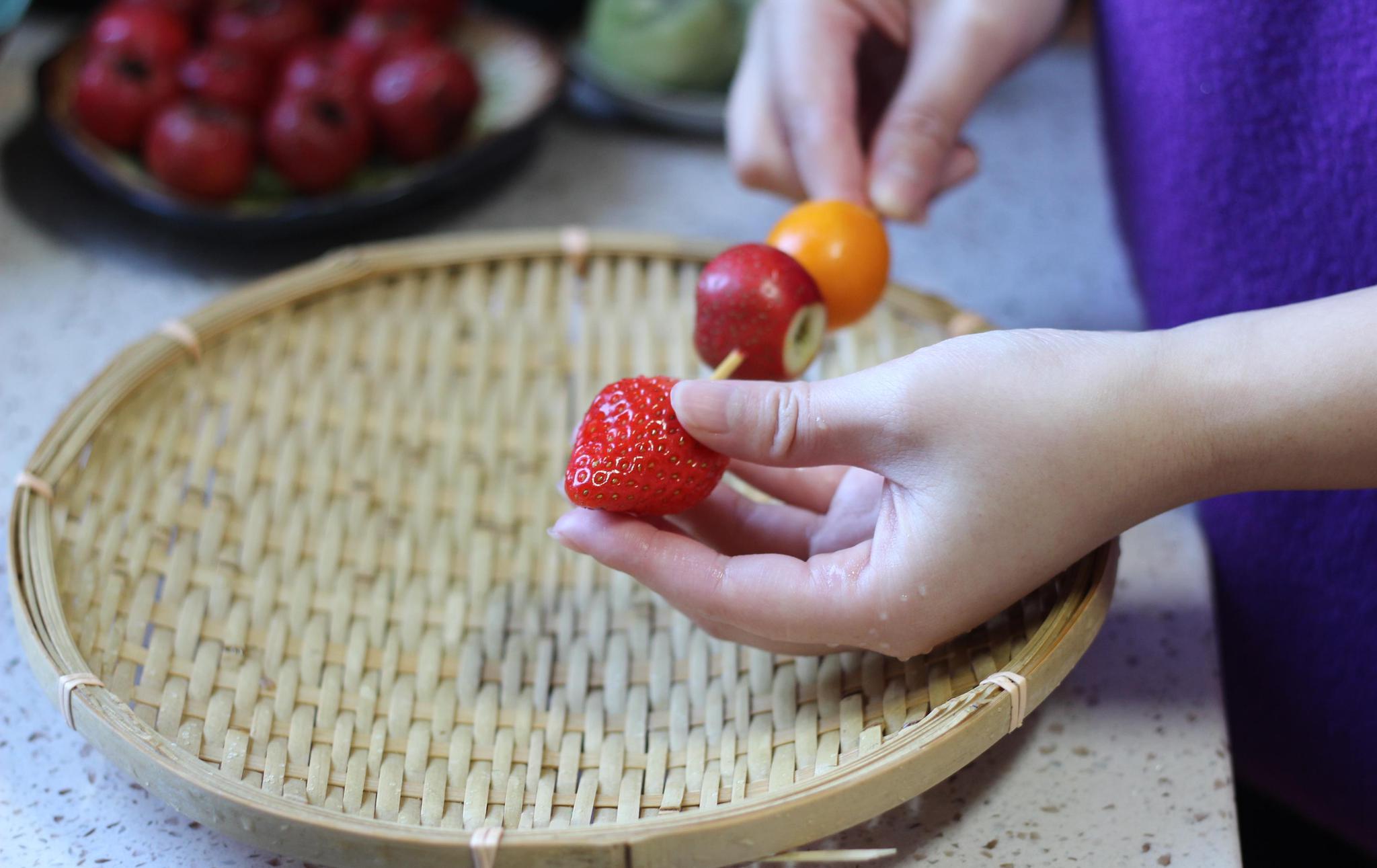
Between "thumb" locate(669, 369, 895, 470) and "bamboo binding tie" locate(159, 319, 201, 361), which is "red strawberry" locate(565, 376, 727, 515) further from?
"bamboo binding tie" locate(159, 319, 201, 361)

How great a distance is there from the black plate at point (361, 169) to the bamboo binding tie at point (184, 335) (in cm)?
21


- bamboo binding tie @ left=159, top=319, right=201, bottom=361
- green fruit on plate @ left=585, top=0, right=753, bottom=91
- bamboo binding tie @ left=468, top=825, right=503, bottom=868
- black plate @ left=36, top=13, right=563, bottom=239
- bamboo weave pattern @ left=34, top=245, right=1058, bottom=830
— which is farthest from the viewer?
green fruit on plate @ left=585, top=0, right=753, bottom=91

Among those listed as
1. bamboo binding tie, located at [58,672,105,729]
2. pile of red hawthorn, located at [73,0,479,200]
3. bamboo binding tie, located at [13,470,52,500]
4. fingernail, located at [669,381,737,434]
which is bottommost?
bamboo binding tie, located at [13,470,52,500]

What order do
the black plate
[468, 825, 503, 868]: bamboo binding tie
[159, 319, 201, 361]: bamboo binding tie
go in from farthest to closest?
the black plate < [159, 319, 201, 361]: bamboo binding tie < [468, 825, 503, 868]: bamboo binding tie

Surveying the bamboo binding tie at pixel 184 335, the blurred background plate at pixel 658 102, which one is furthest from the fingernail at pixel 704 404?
the blurred background plate at pixel 658 102

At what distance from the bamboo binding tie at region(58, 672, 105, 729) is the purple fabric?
61cm

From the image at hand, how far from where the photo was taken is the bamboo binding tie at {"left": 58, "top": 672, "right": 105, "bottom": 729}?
52cm

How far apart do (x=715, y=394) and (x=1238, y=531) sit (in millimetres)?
371

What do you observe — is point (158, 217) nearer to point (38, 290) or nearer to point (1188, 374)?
point (38, 290)

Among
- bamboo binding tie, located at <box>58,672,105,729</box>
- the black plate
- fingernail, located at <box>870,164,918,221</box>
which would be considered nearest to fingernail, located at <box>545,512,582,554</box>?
bamboo binding tie, located at <box>58,672,105,729</box>

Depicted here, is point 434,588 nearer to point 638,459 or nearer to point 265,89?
point 638,459

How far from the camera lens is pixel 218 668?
62 centimetres

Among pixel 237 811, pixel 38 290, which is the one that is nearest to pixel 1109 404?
pixel 237 811

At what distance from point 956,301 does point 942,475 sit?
1.63 ft
